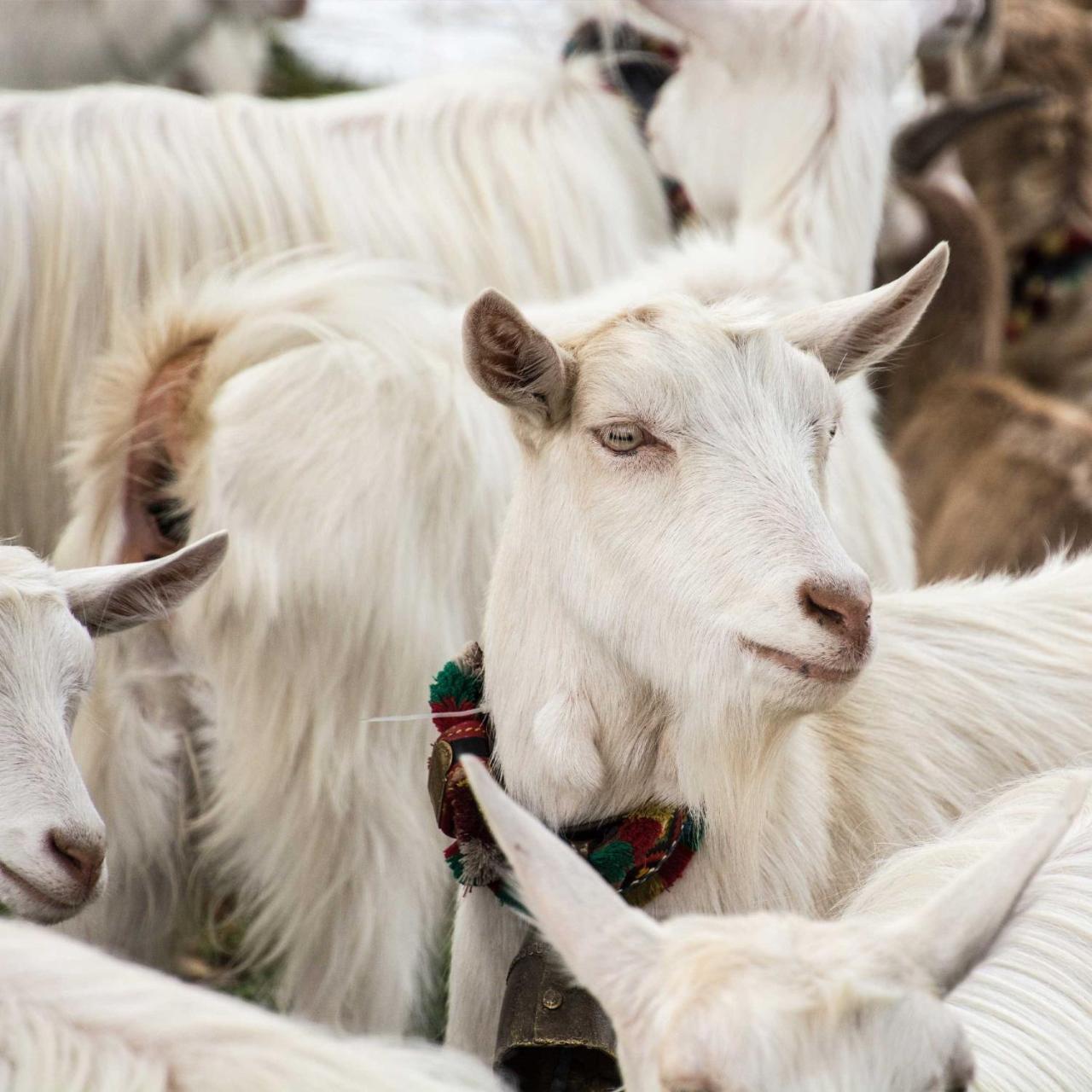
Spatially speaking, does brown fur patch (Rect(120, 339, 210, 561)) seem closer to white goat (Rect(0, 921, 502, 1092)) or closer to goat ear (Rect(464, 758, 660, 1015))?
white goat (Rect(0, 921, 502, 1092))

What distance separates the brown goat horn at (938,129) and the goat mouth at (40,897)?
4882mm

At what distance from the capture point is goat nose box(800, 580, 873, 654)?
2.09m

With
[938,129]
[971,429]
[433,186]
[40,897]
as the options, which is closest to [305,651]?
[40,897]

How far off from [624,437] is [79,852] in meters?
0.96

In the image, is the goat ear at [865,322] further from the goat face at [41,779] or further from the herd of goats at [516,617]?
the goat face at [41,779]

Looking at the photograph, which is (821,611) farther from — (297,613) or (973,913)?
(297,613)

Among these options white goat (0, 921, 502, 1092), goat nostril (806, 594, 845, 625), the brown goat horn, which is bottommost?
the brown goat horn

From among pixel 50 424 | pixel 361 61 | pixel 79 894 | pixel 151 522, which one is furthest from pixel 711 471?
pixel 361 61

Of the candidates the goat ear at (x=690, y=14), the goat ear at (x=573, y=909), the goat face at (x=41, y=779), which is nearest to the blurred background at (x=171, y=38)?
the goat ear at (x=690, y=14)

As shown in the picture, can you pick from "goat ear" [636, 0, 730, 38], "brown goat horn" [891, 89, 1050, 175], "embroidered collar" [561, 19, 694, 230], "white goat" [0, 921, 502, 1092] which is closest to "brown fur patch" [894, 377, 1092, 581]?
"brown goat horn" [891, 89, 1050, 175]

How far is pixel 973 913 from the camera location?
1.62 m

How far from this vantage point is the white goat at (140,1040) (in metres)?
1.61

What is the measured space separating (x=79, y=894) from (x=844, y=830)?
117 cm

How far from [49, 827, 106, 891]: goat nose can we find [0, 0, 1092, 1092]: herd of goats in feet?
0.05
